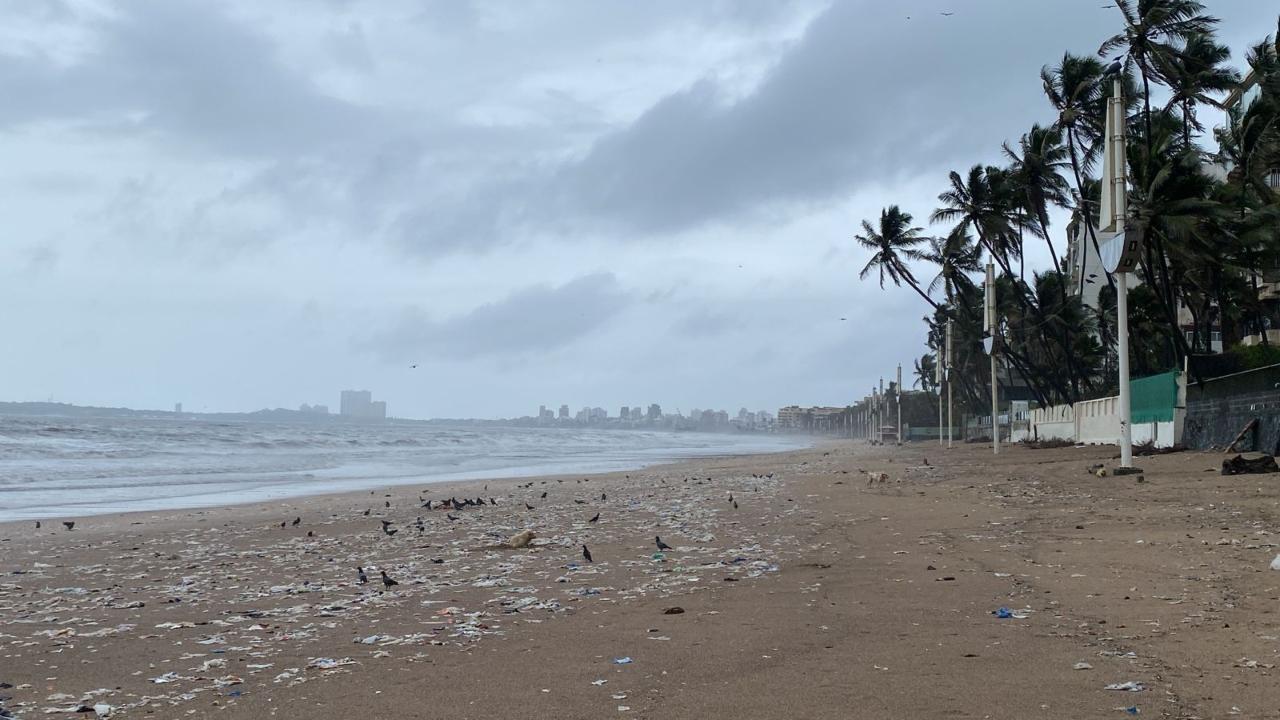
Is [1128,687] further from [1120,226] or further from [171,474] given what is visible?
[171,474]

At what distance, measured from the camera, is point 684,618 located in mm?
6652

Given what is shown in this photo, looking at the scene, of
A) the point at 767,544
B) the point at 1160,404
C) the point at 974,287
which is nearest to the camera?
the point at 767,544

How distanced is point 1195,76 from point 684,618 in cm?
3738

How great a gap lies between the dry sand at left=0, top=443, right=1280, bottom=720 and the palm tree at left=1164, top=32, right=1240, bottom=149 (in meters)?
26.4

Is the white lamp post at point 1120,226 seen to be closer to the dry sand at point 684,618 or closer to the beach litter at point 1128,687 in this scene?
the dry sand at point 684,618

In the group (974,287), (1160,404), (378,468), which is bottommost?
(378,468)

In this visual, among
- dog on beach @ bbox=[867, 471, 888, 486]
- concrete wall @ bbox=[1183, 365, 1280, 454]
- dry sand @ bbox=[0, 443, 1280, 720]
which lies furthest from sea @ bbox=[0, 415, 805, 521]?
concrete wall @ bbox=[1183, 365, 1280, 454]

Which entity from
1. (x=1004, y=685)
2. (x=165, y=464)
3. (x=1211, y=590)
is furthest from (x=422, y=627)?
(x=165, y=464)

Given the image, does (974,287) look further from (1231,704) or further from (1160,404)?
(1231,704)

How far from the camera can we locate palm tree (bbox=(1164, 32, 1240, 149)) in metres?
34.5

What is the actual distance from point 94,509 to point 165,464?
19.8 metres

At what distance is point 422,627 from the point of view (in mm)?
6719

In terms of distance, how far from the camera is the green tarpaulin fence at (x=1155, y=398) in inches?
1072

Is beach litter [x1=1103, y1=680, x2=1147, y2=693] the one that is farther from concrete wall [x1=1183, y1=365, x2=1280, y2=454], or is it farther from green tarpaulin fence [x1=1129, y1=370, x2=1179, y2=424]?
green tarpaulin fence [x1=1129, y1=370, x2=1179, y2=424]
